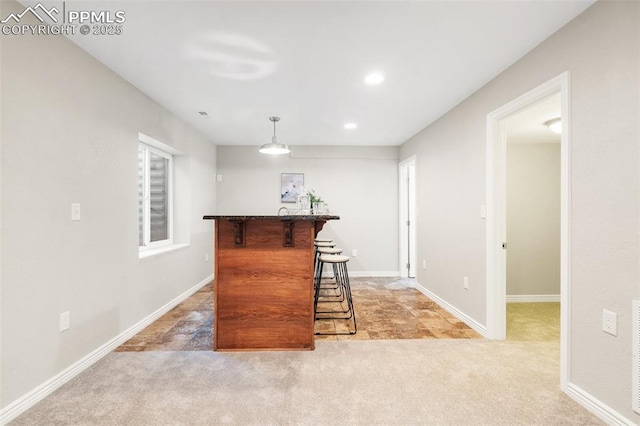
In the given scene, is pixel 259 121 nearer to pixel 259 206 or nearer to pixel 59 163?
pixel 259 206

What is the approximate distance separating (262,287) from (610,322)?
2301 mm

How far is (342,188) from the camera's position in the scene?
216 inches

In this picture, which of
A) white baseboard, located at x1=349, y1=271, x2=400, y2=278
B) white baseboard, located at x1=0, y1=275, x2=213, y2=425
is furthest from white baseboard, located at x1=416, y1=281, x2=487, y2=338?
white baseboard, located at x1=0, y1=275, x2=213, y2=425

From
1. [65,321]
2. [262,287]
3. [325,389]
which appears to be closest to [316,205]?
[262,287]

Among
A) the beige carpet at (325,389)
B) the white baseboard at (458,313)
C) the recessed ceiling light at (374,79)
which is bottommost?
the beige carpet at (325,389)

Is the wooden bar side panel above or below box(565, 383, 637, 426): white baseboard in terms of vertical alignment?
above

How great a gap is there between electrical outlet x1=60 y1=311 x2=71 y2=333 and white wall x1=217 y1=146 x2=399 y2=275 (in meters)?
3.40

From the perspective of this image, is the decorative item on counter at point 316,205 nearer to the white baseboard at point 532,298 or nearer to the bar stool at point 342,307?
the bar stool at point 342,307

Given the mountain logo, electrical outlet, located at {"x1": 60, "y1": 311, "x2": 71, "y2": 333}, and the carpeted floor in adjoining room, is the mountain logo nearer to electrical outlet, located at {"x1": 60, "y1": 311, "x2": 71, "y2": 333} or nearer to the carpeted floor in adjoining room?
electrical outlet, located at {"x1": 60, "y1": 311, "x2": 71, "y2": 333}

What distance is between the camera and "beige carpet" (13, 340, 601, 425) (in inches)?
67.2

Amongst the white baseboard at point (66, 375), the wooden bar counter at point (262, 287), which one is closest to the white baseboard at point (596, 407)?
the wooden bar counter at point (262, 287)

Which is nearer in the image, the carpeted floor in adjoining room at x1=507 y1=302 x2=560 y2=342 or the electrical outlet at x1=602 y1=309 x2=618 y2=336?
the electrical outlet at x1=602 y1=309 x2=618 y2=336

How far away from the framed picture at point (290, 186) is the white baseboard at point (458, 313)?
106 inches

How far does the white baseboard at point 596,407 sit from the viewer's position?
63.3 inches
